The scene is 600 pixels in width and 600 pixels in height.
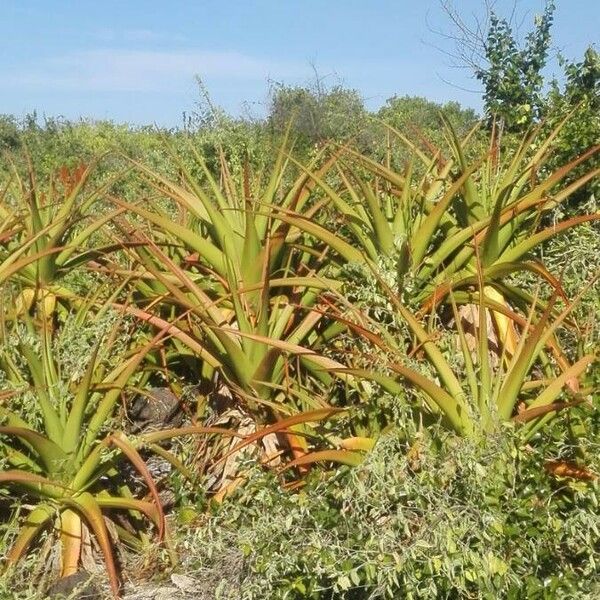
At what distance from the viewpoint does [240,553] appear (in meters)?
3.88

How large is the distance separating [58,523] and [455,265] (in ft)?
6.51

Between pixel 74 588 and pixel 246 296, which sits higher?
pixel 246 296

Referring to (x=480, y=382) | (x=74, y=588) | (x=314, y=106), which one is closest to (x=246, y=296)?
(x=480, y=382)

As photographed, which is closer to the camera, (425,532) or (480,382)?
(425,532)

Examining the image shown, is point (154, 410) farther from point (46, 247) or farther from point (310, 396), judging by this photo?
point (46, 247)

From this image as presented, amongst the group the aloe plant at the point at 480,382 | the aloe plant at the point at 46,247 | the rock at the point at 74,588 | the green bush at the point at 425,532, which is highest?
the aloe plant at the point at 46,247

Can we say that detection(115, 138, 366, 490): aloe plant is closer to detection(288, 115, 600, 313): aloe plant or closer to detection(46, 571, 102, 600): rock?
detection(288, 115, 600, 313): aloe plant

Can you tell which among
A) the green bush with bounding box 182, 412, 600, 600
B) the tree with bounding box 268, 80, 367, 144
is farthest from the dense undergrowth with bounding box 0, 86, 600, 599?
the tree with bounding box 268, 80, 367, 144

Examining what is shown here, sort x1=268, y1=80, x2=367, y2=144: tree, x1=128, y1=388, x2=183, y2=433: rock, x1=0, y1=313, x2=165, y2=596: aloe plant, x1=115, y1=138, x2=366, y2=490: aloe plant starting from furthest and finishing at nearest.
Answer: x1=268, y1=80, x2=367, y2=144: tree, x1=128, y1=388, x2=183, y2=433: rock, x1=115, y1=138, x2=366, y2=490: aloe plant, x1=0, y1=313, x2=165, y2=596: aloe plant

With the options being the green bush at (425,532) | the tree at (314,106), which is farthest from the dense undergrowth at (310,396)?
the tree at (314,106)

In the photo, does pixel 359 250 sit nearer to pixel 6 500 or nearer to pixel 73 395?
pixel 73 395

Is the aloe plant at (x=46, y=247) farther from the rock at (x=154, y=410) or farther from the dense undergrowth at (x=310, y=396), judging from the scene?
the rock at (x=154, y=410)

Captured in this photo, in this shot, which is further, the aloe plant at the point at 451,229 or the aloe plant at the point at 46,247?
the aloe plant at the point at 46,247

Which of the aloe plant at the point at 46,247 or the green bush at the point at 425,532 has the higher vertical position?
the aloe plant at the point at 46,247
